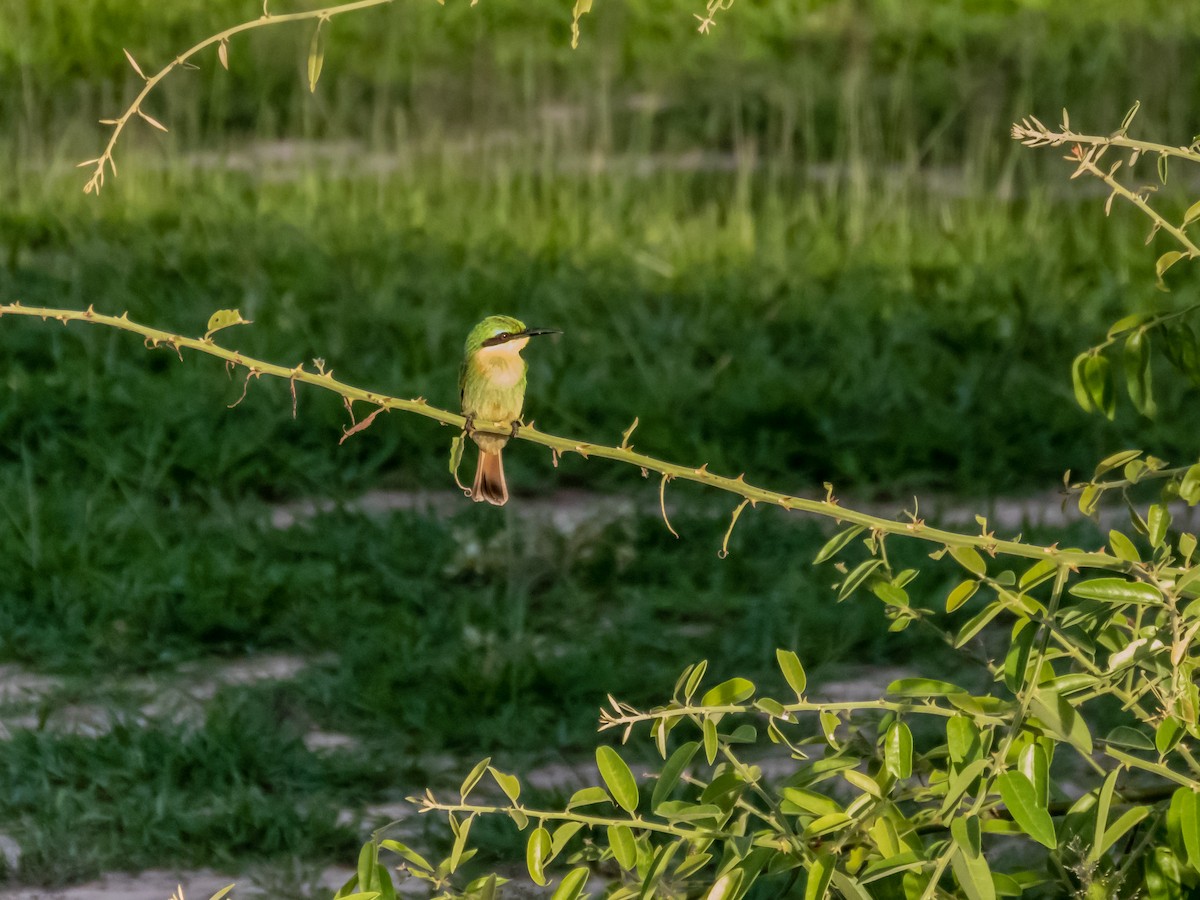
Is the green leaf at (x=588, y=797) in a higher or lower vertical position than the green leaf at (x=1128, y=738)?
lower

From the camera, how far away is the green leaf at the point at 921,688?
1727 mm

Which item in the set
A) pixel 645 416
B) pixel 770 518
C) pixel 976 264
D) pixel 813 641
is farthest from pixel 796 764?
pixel 976 264

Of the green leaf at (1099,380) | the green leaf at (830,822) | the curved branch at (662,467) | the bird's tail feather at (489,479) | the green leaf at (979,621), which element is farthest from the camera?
the bird's tail feather at (489,479)

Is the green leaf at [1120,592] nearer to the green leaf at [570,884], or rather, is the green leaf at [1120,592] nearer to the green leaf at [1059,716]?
the green leaf at [1059,716]

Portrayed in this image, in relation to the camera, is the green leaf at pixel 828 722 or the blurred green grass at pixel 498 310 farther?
the blurred green grass at pixel 498 310

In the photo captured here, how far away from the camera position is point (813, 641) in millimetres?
3672

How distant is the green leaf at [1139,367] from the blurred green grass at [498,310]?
149 cm

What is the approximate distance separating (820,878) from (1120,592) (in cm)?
38

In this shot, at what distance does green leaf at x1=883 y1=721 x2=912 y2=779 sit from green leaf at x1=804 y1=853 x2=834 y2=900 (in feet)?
0.37

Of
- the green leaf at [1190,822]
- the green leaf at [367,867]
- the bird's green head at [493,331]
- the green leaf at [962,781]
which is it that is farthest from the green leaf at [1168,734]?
the bird's green head at [493,331]

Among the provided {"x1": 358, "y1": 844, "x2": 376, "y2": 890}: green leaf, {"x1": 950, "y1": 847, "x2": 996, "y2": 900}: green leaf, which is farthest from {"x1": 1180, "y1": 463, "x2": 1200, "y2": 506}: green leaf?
{"x1": 358, "y1": 844, "x2": 376, "y2": 890}: green leaf

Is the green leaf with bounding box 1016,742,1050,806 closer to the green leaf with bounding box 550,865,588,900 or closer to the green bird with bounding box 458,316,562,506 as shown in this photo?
the green leaf with bounding box 550,865,588,900

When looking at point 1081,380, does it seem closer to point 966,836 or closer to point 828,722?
point 828,722

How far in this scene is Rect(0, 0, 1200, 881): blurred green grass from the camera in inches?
136
